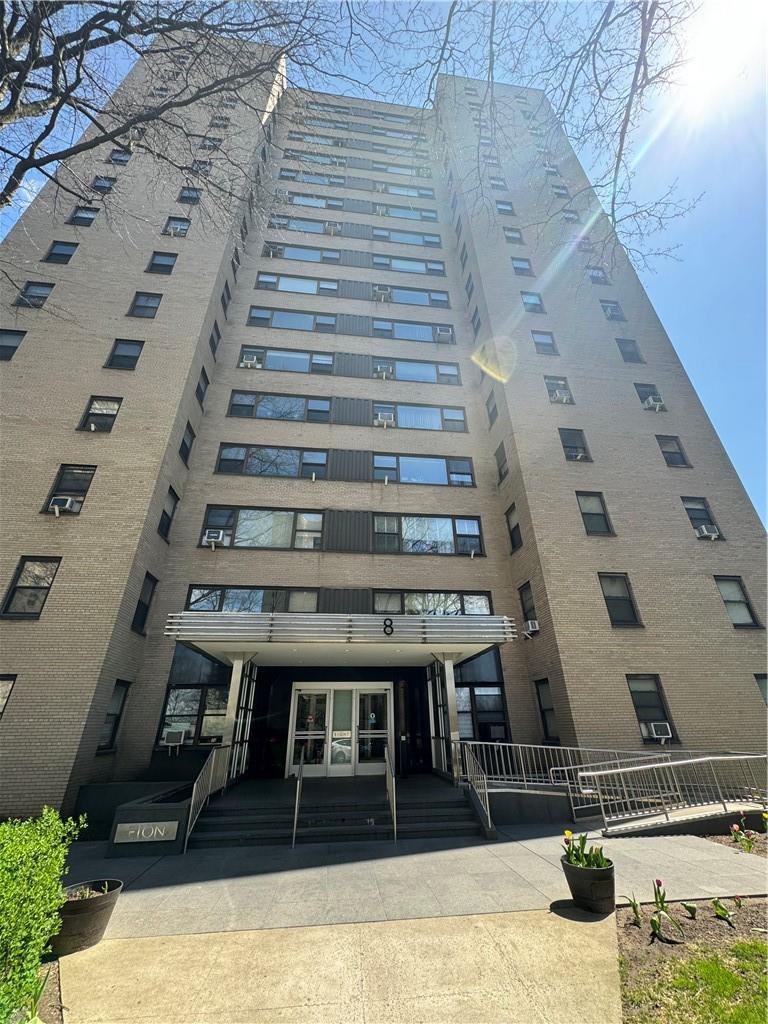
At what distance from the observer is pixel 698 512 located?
1550 cm

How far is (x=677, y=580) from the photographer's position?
14.0m

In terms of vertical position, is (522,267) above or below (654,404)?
above

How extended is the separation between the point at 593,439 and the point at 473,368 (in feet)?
22.2

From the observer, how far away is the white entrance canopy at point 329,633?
402 inches

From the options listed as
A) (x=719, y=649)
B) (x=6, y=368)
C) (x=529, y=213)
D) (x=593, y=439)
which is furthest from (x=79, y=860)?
(x=529, y=213)

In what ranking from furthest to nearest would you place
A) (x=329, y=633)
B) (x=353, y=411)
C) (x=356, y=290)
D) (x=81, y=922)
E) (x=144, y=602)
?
1. (x=356, y=290)
2. (x=353, y=411)
3. (x=144, y=602)
4. (x=329, y=633)
5. (x=81, y=922)

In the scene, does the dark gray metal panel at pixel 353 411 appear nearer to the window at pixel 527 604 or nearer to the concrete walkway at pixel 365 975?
the window at pixel 527 604

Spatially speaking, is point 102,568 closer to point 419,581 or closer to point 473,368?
point 419,581

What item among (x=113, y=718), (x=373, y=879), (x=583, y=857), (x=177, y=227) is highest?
(x=177, y=227)

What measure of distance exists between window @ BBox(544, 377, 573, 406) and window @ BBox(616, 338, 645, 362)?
148 inches

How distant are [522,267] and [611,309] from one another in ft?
15.8

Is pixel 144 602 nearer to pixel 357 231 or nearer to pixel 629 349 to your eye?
pixel 629 349

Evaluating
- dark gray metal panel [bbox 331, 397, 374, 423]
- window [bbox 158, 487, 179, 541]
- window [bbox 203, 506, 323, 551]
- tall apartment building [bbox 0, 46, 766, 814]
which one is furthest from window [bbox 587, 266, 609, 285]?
window [bbox 158, 487, 179, 541]

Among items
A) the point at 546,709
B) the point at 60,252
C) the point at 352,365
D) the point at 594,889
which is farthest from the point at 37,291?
the point at 546,709
